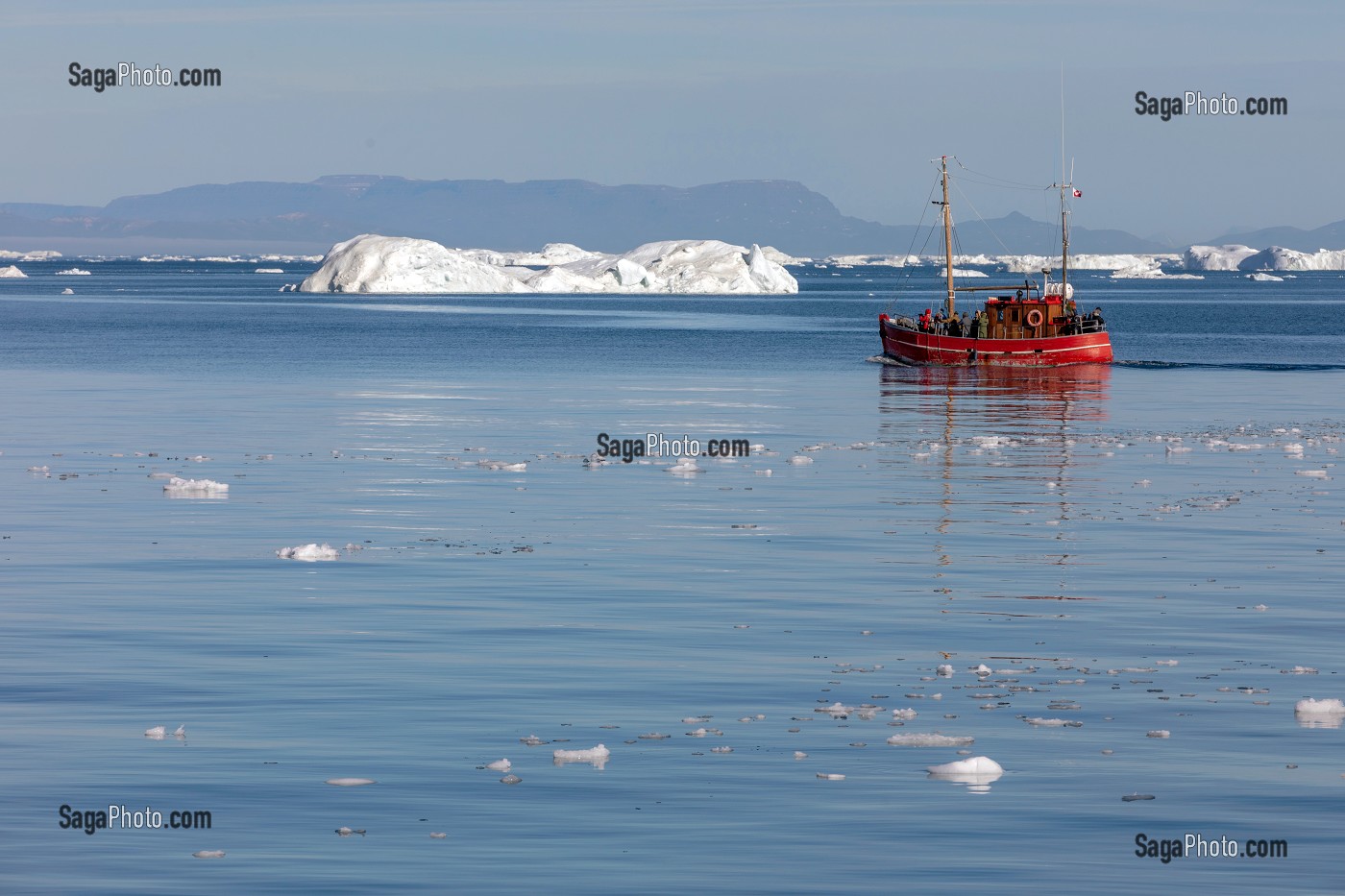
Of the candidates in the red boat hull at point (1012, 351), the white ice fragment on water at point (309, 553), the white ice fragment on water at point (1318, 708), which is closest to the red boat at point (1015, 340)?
the red boat hull at point (1012, 351)

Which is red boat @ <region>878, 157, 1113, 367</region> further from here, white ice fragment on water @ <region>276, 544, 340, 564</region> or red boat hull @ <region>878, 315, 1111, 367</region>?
white ice fragment on water @ <region>276, 544, 340, 564</region>

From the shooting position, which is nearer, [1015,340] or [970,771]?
[970,771]

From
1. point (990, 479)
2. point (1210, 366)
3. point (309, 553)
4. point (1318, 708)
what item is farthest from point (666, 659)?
point (1210, 366)

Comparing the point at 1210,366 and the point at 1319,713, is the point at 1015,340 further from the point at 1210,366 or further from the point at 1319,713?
the point at 1319,713

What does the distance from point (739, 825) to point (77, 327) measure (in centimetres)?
11699

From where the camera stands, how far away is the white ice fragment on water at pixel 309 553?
79.4 feet

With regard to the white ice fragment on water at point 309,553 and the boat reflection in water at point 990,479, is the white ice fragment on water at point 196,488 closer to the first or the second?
the white ice fragment on water at point 309,553

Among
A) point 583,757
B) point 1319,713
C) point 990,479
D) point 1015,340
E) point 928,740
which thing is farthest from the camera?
point 1015,340

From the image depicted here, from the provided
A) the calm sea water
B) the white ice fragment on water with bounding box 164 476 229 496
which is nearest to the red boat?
the calm sea water

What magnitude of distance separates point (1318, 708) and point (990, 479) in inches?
807

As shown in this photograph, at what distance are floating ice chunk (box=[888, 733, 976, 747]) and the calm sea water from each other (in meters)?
0.10

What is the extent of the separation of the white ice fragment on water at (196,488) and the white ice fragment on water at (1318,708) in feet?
67.2

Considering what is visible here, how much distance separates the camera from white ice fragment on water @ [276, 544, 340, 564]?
79.4ft

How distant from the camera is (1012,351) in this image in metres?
83.9
